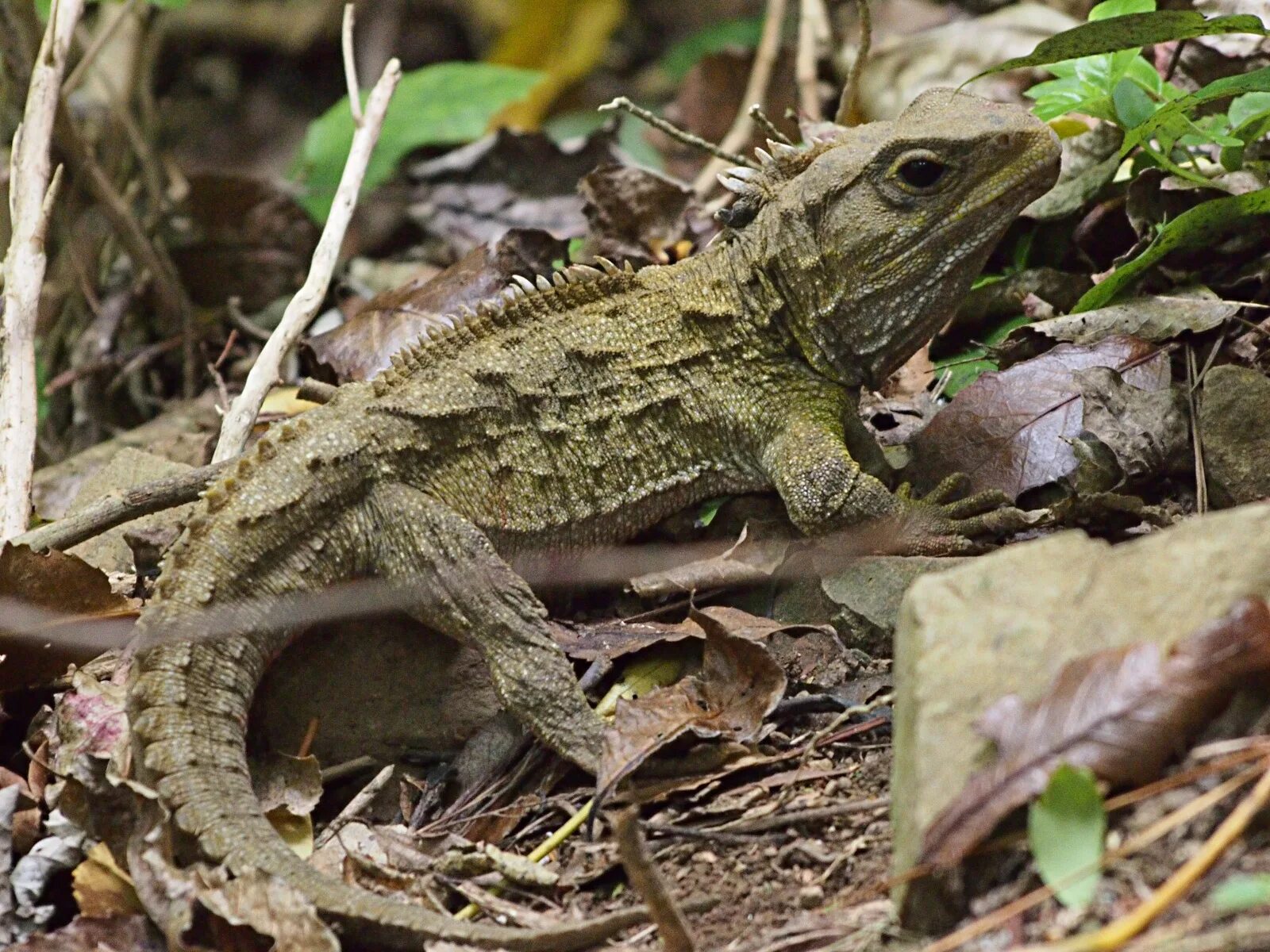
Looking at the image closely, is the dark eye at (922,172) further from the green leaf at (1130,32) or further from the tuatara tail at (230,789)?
the tuatara tail at (230,789)

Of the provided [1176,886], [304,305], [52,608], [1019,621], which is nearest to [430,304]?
[304,305]

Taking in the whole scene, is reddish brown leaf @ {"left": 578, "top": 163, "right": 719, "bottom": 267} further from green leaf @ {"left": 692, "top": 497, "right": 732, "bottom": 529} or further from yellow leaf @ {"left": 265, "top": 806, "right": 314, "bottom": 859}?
yellow leaf @ {"left": 265, "top": 806, "right": 314, "bottom": 859}

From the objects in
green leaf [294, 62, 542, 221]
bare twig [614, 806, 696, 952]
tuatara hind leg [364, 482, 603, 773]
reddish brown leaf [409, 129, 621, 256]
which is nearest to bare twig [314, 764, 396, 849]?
tuatara hind leg [364, 482, 603, 773]

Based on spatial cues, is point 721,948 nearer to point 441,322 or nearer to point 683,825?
point 683,825

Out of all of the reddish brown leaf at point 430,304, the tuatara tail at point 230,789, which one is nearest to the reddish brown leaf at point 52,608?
the tuatara tail at point 230,789

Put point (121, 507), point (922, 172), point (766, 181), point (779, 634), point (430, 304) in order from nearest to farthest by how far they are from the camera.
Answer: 1. point (779, 634)
2. point (922, 172)
3. point (121, 507)
4. point (766, 181)
5. point (430, 304)

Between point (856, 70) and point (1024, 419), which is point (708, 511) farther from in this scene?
point (856, 70)
